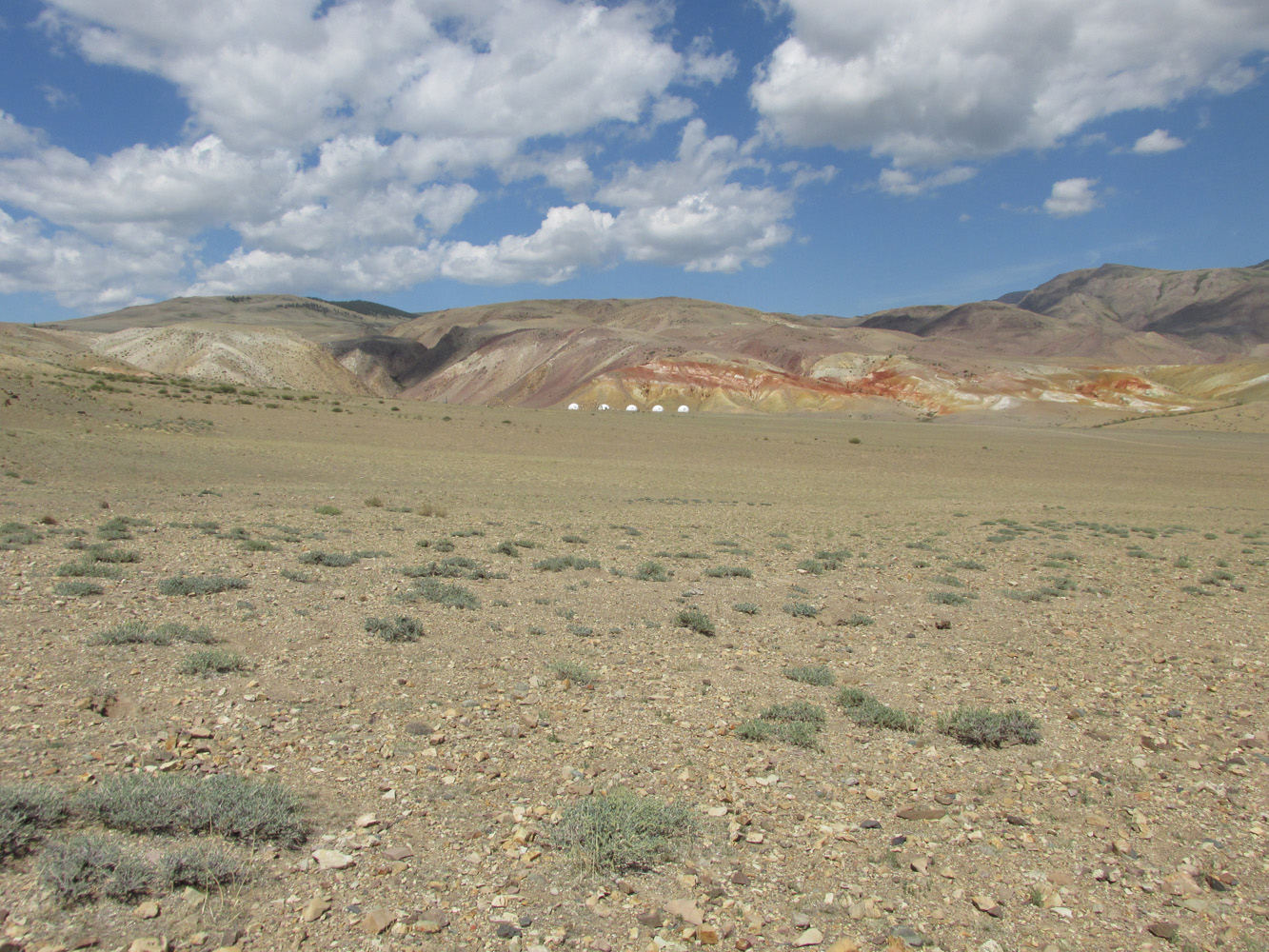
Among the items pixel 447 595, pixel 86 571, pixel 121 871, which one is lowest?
pixel 447 595

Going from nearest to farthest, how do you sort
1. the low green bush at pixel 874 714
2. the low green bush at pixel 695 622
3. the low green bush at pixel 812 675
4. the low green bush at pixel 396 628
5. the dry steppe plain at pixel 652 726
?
1. the dry steppe plain at pixel 652 726
2. the low green bush at pixel 874 714
3. the low green bush at pixel 812 675
4. the low green bush at pixel 396 628
5. the low green bush at pixel 695 622

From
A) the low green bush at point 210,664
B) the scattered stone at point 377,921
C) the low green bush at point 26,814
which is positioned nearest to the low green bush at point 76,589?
the low green bush at point 210,664

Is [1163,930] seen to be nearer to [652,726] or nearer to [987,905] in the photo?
[987,905]

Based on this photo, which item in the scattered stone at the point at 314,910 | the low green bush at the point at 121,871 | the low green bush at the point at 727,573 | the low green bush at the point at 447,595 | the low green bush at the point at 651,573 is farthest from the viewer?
the low green bush at the point at 727,573

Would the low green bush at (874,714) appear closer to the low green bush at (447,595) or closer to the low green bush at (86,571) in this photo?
the low green bush at (447,595)

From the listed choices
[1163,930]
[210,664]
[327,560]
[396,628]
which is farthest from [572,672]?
[327,560]

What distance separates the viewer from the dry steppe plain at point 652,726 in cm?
441

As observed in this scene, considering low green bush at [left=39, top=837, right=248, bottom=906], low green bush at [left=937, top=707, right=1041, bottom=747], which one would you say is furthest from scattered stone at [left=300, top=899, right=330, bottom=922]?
low green bush at [left=937, top=707, right=1041, bottom=747]

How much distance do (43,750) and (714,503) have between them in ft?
68.0

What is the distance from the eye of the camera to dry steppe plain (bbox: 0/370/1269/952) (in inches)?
174

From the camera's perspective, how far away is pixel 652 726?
704 cm

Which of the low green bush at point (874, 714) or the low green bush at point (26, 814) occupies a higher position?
the low green bush at point (26, 814)

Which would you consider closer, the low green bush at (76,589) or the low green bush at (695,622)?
the low green bush at (76,589)

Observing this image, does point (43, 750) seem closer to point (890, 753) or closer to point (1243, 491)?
point (890, 753)
